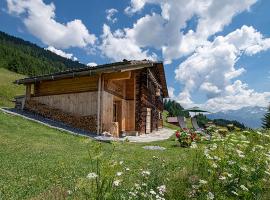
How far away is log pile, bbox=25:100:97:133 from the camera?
1962 centimetres

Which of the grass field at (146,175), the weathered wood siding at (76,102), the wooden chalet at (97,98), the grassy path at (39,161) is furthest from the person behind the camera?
the weathered wood siding at (76,102)

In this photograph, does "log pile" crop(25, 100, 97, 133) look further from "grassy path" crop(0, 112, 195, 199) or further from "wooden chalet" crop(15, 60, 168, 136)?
"grassy path" crop(0, 112, 195, 199)

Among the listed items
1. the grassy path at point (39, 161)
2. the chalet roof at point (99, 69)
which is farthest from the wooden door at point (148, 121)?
the grassy path at point (39, 161)

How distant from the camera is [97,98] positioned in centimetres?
1967

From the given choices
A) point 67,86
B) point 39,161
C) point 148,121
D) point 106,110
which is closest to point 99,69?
point 106,110

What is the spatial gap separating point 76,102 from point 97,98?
5.68 ft

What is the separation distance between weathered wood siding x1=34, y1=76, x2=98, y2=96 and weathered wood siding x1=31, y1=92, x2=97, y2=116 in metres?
0.37

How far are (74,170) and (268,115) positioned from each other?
161ft

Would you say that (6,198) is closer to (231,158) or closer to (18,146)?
(231,158)

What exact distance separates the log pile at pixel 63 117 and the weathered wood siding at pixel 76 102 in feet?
0.97

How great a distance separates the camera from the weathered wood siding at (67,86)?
20328 mm

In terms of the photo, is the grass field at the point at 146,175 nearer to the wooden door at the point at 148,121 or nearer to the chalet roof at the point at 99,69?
the chalet roof at the point at 99,69

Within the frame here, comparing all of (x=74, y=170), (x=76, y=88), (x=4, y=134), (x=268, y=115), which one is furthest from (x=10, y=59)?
(x=74, y=170)

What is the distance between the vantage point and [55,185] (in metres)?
6.52
